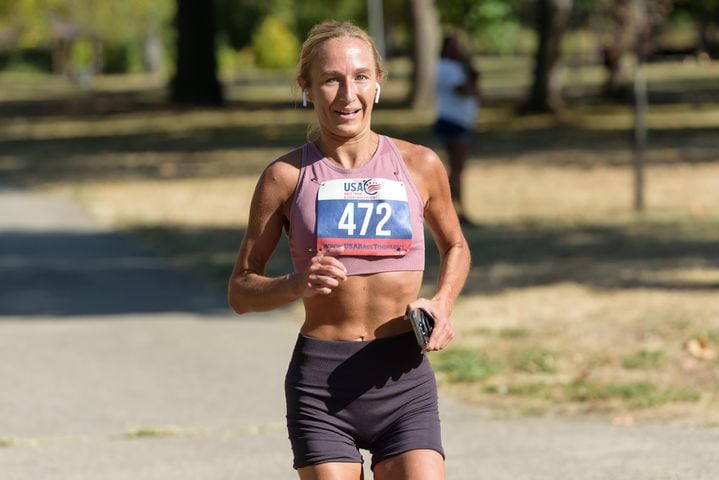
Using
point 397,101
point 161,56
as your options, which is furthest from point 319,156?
point 161,56

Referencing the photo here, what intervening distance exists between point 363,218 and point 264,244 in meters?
0.33

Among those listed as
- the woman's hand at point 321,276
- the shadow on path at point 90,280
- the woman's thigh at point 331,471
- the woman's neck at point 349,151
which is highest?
the woman's neck at point 349,151

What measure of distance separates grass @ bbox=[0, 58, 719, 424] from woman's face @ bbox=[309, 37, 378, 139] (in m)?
3.93

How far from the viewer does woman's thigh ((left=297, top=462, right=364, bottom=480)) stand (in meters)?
4.07

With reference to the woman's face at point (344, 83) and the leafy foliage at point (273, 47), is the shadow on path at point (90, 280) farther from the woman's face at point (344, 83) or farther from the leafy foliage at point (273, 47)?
the leafy foliage at point (273, 47)

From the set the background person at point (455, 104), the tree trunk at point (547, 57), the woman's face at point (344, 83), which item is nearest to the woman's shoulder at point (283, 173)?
Result: the woman's face at point (344, 83)

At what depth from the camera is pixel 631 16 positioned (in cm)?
1747

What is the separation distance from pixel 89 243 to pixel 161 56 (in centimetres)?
5982

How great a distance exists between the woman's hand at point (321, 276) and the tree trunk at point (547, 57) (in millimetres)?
28035

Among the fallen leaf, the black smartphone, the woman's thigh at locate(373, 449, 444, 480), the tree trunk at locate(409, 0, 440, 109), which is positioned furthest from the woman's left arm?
the tree trunk at locate(409, 0, 440, 109)

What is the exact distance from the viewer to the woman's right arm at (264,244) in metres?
4.10

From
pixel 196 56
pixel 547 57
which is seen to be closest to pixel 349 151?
pixel 547 57

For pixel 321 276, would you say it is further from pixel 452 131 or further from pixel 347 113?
pixel 452 131

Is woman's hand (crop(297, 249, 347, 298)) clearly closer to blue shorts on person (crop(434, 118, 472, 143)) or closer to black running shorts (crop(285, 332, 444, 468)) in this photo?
black running shorts (crop(285, 332, 444, 468))
